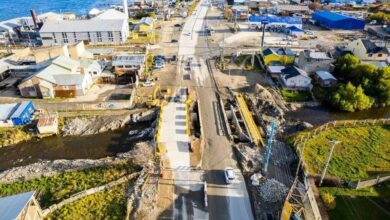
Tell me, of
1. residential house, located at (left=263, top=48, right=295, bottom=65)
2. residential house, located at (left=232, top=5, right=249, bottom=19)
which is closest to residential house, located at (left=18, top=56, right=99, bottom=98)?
residential house, located at (left=263, top=48, right=295, bottom=65)

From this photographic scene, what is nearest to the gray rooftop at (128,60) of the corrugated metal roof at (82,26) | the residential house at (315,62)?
the corrugated metal roof at (82,26)

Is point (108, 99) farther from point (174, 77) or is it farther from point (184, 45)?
point (184, 45)

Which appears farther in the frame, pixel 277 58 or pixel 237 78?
pixel 277 58

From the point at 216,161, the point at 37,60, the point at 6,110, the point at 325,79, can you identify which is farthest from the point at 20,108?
the point at 325,79

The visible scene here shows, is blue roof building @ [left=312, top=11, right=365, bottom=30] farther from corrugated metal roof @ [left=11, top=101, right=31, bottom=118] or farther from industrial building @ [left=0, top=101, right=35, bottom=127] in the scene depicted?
corrugated metal roof @ [left=11, top=101, right=31, bottom=118]

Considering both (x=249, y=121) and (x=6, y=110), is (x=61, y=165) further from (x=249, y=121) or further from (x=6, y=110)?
(x=249, y=121)
